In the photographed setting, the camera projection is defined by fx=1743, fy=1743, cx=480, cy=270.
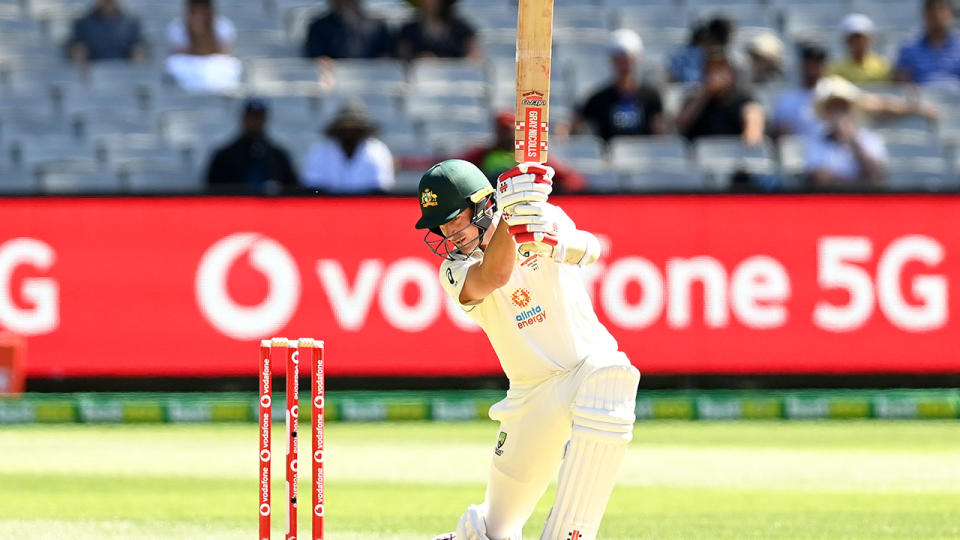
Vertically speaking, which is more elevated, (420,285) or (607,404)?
(607,404)

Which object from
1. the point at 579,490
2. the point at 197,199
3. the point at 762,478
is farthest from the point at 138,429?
the point at 579,490

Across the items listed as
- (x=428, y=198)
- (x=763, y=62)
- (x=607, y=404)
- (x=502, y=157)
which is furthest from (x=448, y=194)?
(x=763, y=62)

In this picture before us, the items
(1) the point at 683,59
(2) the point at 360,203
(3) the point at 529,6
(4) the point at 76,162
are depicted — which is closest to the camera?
(3) the point at 529,6

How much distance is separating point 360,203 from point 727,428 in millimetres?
2358

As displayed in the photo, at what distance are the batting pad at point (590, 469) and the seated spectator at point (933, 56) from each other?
27.3 feet

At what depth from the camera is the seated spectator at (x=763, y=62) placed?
11906 mm

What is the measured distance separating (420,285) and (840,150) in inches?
114

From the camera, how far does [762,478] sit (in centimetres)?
694

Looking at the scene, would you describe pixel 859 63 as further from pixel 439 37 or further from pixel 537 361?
pixel 537 361

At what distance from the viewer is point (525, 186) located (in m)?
4.04

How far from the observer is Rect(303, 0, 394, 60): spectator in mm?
11930

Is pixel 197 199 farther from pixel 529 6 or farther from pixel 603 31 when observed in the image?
pixel 529 6

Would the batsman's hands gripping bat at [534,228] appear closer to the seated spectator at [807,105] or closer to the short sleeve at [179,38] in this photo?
the seated spectator at [807,105]

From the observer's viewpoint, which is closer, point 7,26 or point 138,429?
point 138,429
